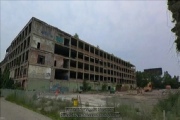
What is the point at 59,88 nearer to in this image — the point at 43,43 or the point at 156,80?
the point at 43,43

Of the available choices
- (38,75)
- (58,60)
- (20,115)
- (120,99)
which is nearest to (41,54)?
(38,75)

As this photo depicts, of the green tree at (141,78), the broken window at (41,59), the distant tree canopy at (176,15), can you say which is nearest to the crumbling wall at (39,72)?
the broken window at (41,59)

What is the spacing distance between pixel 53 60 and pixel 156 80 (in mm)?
80554

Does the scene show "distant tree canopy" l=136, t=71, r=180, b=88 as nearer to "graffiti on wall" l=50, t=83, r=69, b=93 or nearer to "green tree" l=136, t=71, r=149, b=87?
"green tree" l=136, t=71, r=149, b=87

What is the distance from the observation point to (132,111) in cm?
987

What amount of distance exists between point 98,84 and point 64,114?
54.0m

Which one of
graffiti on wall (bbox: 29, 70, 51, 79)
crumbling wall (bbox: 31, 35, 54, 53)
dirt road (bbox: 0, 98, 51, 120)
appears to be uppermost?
crumbling wall (bbox: 31, 35, 54, 53)

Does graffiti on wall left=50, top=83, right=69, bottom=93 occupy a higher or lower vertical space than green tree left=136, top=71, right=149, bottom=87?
lower

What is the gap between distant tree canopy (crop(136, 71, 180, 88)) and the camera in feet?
347

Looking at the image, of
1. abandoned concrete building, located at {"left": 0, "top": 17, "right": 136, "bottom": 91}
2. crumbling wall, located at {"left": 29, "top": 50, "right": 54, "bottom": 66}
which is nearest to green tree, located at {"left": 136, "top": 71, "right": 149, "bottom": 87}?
abandoned concrete building, located at {"left": 0, "top": 17, "right": 136, "bottom": 91}

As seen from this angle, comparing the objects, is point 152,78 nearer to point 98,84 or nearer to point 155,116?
point 98,84

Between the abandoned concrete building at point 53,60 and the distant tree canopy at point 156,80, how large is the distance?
38441mm

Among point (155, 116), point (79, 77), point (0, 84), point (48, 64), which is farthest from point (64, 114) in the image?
point (79, 77)

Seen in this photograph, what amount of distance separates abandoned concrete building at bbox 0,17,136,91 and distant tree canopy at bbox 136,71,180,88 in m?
38.4
